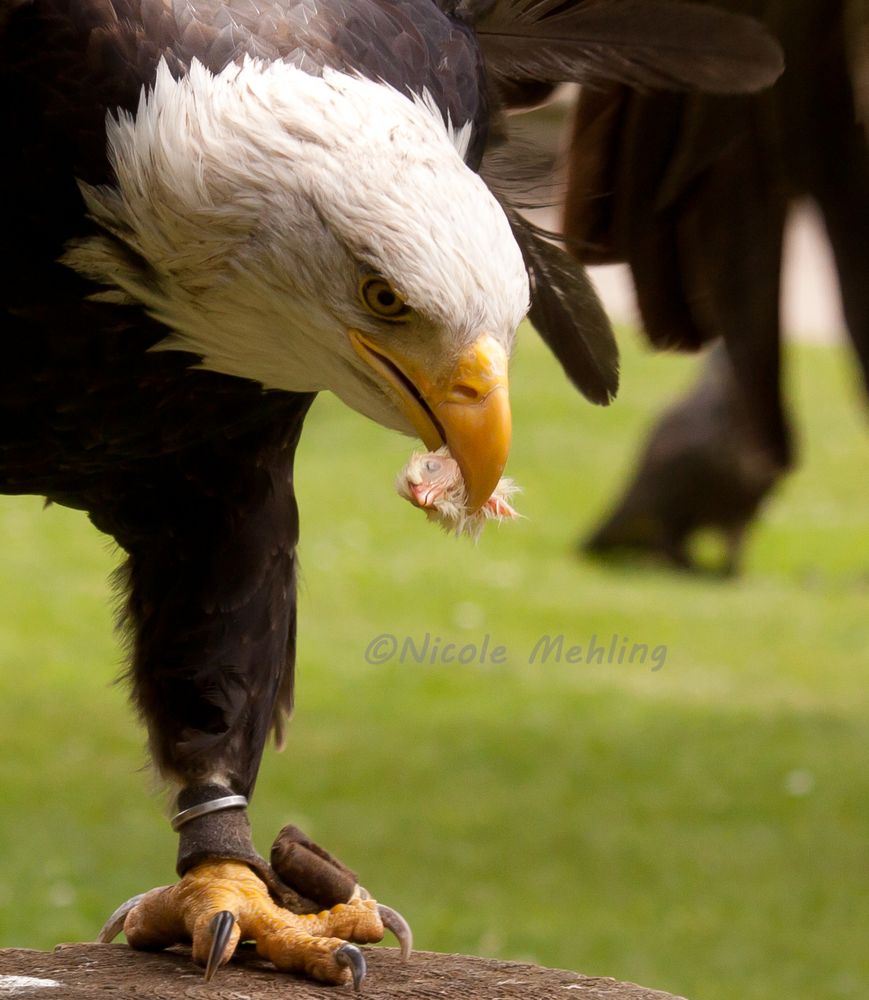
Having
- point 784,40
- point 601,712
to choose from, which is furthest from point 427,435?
point 601,712

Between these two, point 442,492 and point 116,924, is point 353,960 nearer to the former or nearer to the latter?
point 116,924

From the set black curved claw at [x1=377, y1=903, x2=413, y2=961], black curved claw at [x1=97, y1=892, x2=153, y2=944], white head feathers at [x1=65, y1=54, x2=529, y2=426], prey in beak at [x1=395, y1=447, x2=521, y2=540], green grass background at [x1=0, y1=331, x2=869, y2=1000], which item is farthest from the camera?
green grass background at [x1=0, y1=331, x2=869, y2=1000]

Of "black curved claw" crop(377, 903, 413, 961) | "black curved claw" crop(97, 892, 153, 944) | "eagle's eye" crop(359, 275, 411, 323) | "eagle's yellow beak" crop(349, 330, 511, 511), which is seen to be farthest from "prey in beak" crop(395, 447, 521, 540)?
"black curved claw" crop(97, 892, 153, 944)

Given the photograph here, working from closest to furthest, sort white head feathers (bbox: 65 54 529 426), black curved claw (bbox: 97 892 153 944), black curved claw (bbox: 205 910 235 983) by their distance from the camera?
white head feathers (bbox: 65 54 529 426), black curved claw (bbox: 205 910 235 983), black curved claw (bbox: 97 892 153 944)

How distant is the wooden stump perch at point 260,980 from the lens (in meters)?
2.62

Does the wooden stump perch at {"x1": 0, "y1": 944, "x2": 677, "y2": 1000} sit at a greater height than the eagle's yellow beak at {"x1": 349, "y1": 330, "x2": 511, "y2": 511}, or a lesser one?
lesser

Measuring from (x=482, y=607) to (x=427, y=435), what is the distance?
8.07 meters

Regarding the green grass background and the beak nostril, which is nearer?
the beak nostril

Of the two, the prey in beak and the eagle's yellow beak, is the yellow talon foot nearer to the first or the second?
the prey in beak

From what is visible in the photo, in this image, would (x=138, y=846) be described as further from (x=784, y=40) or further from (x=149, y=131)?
(x=149, y=131)

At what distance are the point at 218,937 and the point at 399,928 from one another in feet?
1.03

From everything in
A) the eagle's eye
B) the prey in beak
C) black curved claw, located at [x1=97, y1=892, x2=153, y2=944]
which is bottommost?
black curved claw, located at [x1=97, y1=892, x2=153, y2=944]

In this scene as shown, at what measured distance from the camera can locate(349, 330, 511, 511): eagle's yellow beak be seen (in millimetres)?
2156

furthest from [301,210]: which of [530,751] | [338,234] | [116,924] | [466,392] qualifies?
[530,751]
